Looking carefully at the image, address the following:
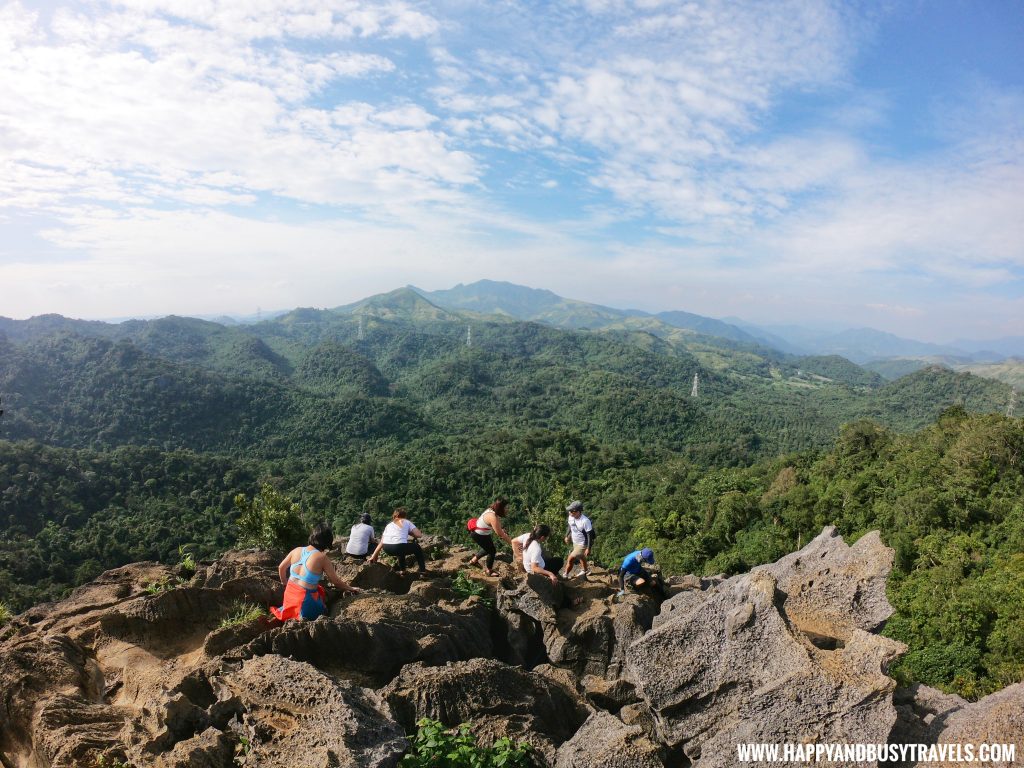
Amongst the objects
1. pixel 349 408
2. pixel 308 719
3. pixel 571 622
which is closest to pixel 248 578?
pixel 308 719

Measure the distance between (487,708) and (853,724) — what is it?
A: 13.8ft

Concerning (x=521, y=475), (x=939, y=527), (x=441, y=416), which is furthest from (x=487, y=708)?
(x=441, y=416)

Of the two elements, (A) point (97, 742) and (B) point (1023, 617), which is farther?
(B) point (1023, 617)

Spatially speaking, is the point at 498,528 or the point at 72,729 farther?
the point at 498,528

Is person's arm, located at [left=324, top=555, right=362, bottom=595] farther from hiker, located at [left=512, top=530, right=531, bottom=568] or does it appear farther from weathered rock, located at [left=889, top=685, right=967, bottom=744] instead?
weathered rock, located at [left=889, top=685, right=967, bottom=744]

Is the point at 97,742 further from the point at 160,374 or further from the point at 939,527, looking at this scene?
the point at 160,374

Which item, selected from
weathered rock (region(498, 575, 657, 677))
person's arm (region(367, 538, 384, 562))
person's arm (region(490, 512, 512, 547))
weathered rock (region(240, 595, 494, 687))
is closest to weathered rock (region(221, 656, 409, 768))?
weathered rock (region(240, 595, 494, 687))

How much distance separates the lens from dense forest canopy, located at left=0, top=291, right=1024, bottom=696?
27.8 m

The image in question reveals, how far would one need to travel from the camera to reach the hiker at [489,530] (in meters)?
11.1

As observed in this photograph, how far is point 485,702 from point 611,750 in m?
1.72

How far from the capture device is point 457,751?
220 inches

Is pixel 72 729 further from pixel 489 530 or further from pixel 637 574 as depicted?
pixel 637 574

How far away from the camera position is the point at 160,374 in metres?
117

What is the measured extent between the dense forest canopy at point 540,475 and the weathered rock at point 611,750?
10.8 m
